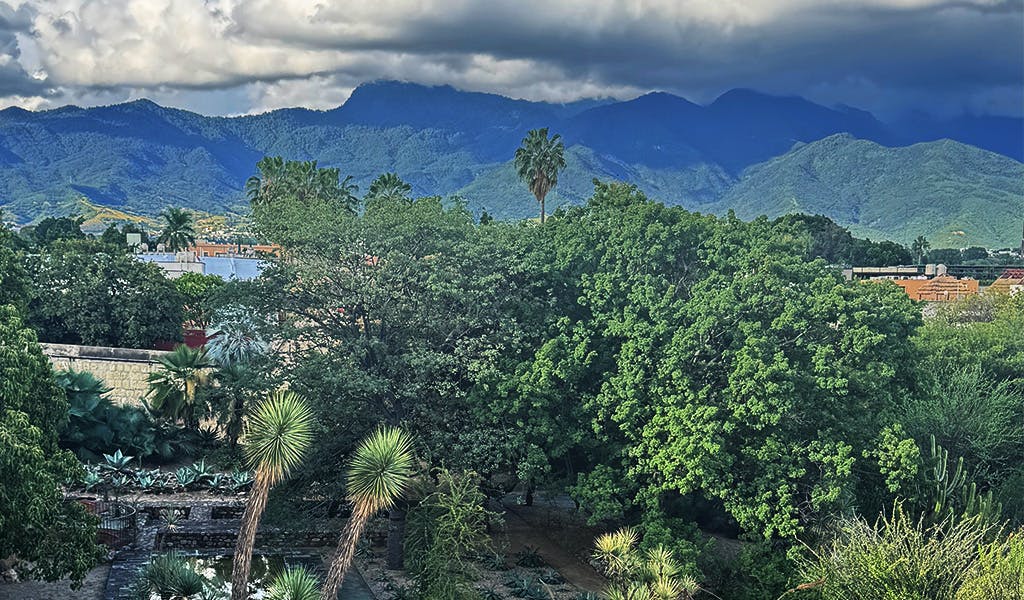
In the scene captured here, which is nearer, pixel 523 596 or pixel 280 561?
pixel 523 596

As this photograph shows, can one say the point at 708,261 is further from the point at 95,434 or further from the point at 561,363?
the point at 95,434

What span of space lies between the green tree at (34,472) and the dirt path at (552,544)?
28.9ft

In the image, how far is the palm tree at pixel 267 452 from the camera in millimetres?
13492

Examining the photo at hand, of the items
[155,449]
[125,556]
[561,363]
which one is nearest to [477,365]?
[561,363]

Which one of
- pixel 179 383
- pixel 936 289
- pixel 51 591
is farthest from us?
→ pixel 936 289

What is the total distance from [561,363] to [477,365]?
1.65 meters

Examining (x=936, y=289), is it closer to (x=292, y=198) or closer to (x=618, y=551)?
(x=292, y=198)

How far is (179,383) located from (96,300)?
27.8ft

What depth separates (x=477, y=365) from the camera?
18984 millimetres

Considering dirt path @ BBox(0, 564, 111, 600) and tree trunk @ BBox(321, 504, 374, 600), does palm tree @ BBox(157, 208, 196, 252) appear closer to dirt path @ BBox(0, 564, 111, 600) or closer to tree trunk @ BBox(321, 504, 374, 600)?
dirt path @ BBox(0, 564, 111, 600)

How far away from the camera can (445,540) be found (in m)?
15.3

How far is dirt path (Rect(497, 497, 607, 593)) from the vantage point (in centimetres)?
1911

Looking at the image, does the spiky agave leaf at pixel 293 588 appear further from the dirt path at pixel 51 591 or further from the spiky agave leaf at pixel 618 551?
the spiky agave leaf at pixel 618 551

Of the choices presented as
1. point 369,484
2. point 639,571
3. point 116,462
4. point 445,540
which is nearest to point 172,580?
point 369,484
